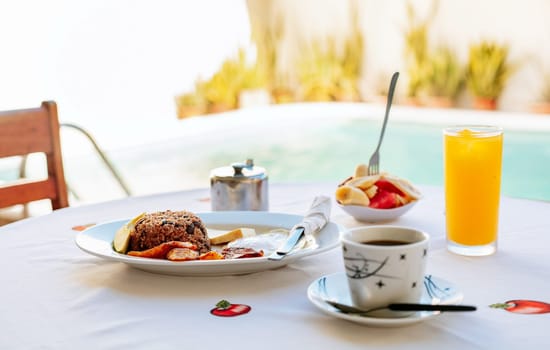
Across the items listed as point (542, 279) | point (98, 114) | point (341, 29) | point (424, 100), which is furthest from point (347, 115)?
point (542, 279)

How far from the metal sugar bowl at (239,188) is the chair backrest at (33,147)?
0.55m

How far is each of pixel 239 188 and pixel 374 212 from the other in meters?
0.23

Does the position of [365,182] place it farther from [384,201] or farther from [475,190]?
[475,190]

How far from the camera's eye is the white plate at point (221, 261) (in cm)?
90

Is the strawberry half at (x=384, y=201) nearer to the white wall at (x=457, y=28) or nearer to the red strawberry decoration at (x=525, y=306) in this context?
the red strawberry decoration at (x=525, y=306)

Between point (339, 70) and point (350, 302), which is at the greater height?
point (339, 70)

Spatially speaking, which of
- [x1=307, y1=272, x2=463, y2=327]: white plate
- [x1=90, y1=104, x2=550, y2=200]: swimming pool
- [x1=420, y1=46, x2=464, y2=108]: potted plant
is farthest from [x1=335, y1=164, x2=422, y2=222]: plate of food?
[x1=420, y1=46, x2=464, y2=108]: potted plant

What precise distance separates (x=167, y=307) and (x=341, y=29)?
266 inches

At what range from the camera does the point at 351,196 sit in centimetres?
120

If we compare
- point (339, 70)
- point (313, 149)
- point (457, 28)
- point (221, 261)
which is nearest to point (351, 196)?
point (221, 261)

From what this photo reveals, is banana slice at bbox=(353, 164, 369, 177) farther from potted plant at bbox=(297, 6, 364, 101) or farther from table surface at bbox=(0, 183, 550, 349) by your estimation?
potted plant at bbox=(297, 6, 364, 101)

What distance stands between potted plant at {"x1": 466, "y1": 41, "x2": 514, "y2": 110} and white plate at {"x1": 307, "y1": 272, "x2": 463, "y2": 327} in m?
5.63

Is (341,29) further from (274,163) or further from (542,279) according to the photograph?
(542,279)

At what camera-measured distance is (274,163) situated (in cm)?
516
